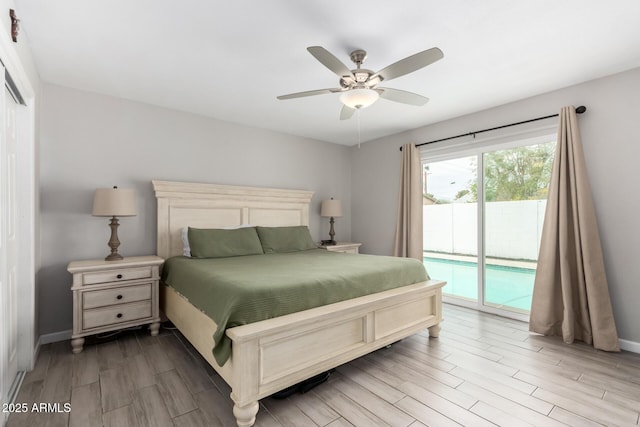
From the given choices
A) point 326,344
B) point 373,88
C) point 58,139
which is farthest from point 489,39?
point 58,139

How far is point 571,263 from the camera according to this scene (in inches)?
116

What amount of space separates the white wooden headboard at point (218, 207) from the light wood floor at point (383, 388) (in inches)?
48.6

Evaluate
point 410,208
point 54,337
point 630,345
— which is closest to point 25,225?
point 54,337

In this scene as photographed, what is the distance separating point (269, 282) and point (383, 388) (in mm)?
1064

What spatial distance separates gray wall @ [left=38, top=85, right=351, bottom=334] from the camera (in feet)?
9.62

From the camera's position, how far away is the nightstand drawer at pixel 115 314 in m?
2.65

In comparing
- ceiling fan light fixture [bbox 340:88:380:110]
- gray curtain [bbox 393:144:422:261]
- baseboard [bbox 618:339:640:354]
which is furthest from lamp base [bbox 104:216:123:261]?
baseboard [bbox 618:339:640:354]

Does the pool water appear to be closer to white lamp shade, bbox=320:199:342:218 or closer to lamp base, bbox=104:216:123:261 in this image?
white lamp shade, bbox=320:199:342:218

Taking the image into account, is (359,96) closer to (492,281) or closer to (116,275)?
(116,275)

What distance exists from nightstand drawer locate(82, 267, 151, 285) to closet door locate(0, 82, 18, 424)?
494 millimetres

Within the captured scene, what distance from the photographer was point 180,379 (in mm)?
2189

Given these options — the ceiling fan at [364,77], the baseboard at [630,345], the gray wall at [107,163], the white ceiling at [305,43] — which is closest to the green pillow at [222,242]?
the gray wall at [107,163]

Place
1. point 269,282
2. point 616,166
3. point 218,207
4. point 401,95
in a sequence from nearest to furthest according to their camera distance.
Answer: point 269,282, point 401,95, point 616,166, point 218,207

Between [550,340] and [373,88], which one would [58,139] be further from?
[550,340]
